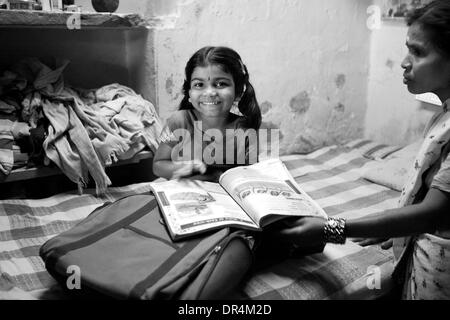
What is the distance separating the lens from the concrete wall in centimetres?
216

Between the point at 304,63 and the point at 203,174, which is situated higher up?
the point at 304,63

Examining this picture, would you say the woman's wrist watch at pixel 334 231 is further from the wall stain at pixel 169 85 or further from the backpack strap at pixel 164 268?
the wall stain at pixel 169 85

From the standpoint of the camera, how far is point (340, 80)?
91.7 inches

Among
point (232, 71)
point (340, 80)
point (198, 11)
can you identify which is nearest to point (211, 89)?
point (232, 71)

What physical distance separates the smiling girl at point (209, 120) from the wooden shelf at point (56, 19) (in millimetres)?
421

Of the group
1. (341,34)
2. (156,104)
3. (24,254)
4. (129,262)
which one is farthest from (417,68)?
(341,34)

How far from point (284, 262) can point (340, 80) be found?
5.08ft

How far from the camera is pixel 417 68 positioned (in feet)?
3.01

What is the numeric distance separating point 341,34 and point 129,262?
1.85 m

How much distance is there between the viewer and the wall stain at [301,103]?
87.7 inches

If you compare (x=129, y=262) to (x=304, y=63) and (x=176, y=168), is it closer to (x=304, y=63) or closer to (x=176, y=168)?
(x=176, y=168)

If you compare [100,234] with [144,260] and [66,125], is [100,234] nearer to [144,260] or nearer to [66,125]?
[144,260]

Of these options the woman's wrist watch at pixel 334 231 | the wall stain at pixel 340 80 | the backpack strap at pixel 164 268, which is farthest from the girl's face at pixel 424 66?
the wall stain at pixel 340 80

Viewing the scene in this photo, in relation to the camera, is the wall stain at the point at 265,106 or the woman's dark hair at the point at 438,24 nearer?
the woman's dark hair at the point at 438,24
